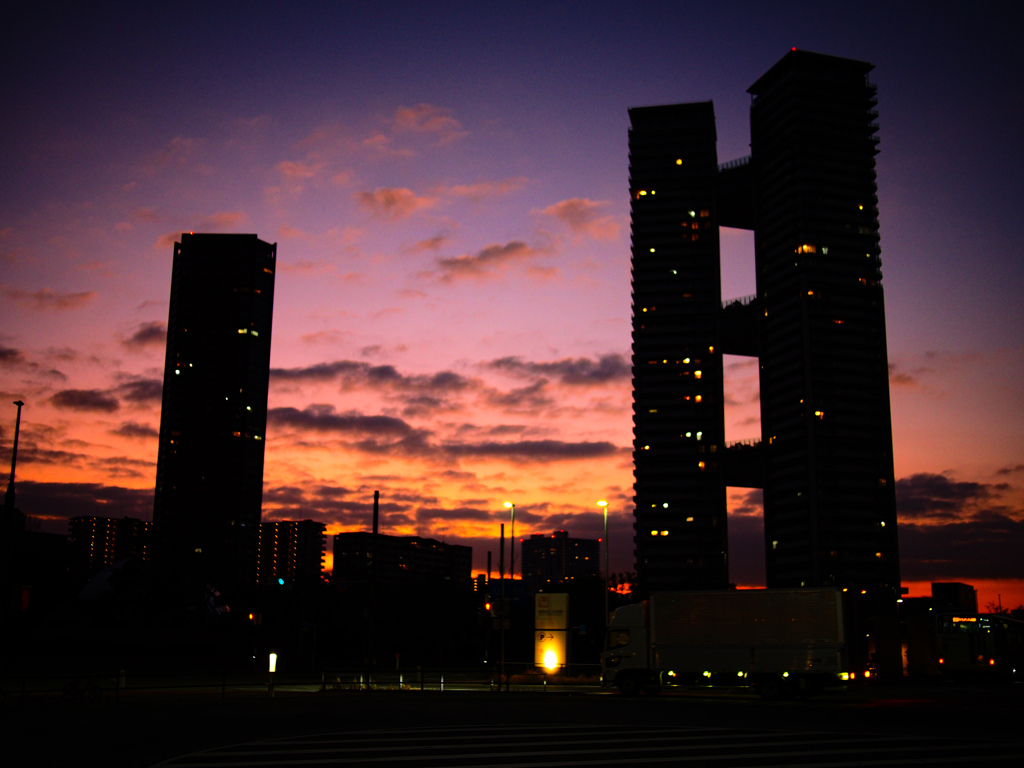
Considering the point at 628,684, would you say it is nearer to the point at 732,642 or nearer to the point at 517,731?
the point at 732,642

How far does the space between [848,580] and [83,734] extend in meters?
196

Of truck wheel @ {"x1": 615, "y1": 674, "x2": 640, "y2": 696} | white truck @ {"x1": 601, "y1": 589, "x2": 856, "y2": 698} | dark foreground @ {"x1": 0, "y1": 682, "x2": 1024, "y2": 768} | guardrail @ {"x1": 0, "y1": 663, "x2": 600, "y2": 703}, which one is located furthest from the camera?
truck wheel @ {"x1": 615, "y1": 674, "x2": 640, "y2": 696}

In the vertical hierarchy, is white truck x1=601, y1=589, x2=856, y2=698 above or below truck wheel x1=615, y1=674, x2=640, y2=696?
above

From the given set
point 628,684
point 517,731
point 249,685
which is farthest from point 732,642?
point 249,685

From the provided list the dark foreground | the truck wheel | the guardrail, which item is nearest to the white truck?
the truck wheel

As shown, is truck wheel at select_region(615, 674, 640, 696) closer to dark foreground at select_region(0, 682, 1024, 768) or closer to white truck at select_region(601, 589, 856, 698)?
white truck at select_region(601, 589, 856, 698)

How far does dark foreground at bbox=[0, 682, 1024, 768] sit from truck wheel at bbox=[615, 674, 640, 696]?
77.1 inches

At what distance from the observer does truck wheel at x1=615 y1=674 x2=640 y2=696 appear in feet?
109

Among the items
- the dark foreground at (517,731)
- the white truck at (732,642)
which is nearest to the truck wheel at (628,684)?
the white truck at (732,642)

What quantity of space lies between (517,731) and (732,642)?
1368cm

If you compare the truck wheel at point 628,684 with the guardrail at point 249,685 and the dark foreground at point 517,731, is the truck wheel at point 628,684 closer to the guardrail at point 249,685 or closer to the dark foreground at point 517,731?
the dark foreground at point 517,731

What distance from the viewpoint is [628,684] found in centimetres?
3338

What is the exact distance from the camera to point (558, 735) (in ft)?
63.1

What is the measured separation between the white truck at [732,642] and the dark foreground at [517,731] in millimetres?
985
